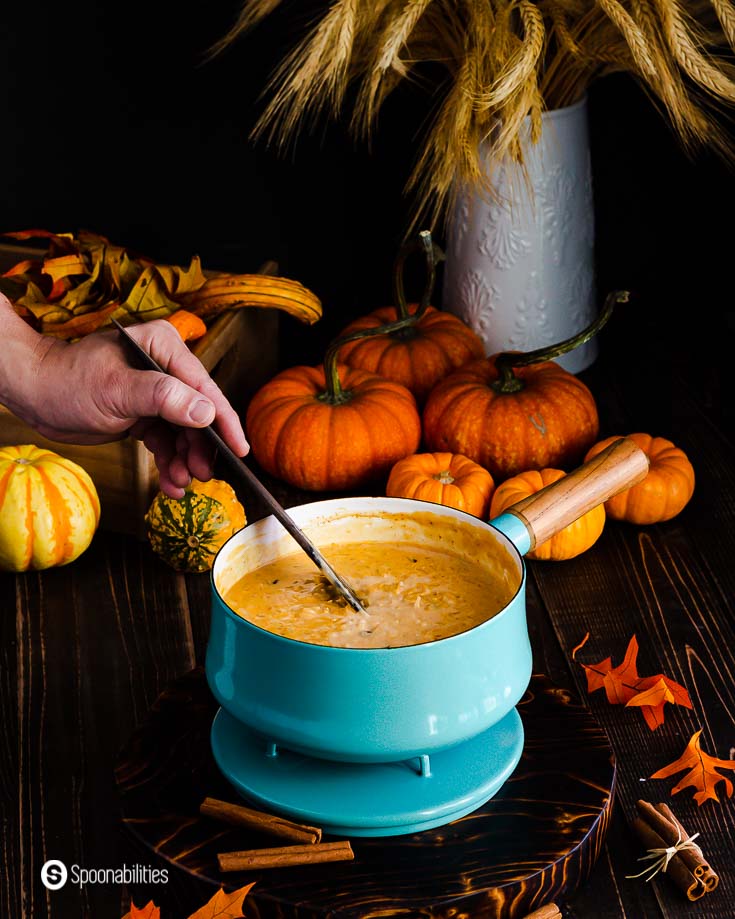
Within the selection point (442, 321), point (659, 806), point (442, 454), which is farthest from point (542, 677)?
point (442, 321)

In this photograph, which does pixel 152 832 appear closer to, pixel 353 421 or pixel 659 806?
pixel 659 806

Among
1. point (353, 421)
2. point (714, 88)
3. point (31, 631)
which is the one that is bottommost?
point (31, 631)

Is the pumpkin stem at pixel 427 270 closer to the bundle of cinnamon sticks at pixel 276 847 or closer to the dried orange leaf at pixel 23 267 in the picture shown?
the dried orange leaf at pixel 23 267

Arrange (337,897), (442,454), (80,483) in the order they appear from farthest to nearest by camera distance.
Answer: (442,454)
(80,483)
(337,897)

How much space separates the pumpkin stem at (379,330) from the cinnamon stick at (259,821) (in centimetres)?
75

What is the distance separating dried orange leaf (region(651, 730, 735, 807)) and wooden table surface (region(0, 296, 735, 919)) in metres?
0.01

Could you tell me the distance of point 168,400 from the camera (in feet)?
3.40

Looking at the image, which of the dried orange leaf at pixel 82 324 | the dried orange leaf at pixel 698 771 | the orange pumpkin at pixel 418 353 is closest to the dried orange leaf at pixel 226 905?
the dried orange leaf at pixel 698 771

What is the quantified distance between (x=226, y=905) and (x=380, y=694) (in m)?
0.20

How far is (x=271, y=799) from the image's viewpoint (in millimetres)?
953

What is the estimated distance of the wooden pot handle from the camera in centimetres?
105

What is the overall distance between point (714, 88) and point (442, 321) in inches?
21.0

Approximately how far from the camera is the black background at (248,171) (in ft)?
6.13

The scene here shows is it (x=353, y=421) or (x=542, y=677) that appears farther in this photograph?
(x=353, y=421)
